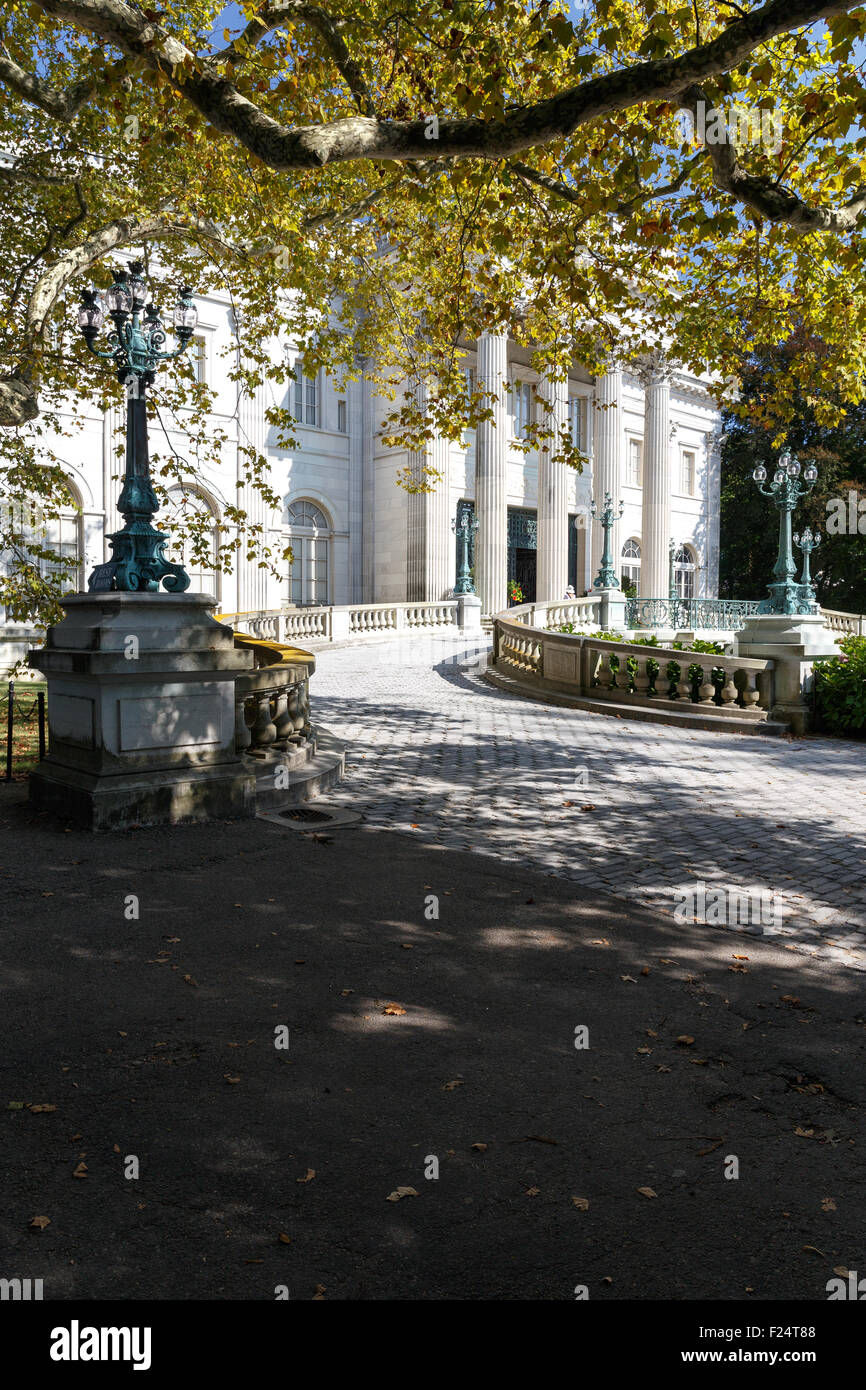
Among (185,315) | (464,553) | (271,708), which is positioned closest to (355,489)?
(464,553)

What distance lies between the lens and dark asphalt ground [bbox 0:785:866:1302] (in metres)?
2.60

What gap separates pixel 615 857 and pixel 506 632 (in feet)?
48.4

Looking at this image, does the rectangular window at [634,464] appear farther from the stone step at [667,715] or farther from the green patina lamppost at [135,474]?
the green patina lamppost at [135,474]

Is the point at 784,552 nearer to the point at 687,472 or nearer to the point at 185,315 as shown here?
the point at 185,315

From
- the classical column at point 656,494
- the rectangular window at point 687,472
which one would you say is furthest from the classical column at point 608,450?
the rectangular window at point 687,472

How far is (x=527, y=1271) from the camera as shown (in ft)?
8.36

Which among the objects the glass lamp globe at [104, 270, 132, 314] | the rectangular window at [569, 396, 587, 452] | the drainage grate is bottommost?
the drainage grate

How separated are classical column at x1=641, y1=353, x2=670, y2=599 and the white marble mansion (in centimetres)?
7

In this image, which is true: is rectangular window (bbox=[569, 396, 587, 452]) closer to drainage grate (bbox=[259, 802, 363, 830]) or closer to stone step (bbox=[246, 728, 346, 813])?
stone step (bbox=[246, 728, 346, 813])

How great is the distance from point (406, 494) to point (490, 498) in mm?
4194

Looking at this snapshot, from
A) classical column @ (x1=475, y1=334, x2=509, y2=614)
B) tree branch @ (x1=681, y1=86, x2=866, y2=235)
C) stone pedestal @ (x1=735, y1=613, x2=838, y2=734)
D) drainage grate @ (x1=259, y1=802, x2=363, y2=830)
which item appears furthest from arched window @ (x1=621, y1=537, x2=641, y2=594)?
drainage grate @ (x1=259, y1=802, x2=363, y2=830)

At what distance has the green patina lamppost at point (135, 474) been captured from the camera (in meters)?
7.45
